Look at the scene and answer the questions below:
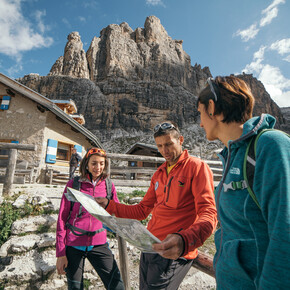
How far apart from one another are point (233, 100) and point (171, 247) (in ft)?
2.97

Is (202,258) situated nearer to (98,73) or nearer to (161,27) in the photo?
(98,73)

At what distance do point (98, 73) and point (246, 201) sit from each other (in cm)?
6396

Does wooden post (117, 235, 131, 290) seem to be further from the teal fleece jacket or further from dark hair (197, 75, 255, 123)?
dark hair (197, 75, 255, 123)

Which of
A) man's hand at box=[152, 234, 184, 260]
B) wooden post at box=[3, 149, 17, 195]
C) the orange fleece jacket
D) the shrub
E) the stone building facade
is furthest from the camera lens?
the stone building facade

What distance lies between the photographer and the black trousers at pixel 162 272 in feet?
4.87

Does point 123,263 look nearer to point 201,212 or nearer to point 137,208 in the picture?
point 137,208

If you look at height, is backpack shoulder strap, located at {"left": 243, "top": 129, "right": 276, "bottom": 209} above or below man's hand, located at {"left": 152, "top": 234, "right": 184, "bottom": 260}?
above

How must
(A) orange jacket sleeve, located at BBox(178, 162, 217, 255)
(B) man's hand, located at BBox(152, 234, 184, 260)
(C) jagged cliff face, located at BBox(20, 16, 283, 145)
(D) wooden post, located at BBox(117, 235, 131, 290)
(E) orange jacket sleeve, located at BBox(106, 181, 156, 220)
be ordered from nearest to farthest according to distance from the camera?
(B) man's hand, located at BBox(152, 234, 184, 260) < (A) orange jacket sleeve, located at BBox(178, 162, 217, 255) < (E) orange jacket sleeve, located at BBox(106, 181, 156, 220) < (D) wooden post, located at BBox(117, 235, 131, 290) < (C) jagged cliff face, located at BBox(20, 16, 283, 145)

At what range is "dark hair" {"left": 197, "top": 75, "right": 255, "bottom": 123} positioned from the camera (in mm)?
1040

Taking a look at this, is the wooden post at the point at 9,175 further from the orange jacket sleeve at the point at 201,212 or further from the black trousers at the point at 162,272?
the orange jacket sleeve at the point at 201,212

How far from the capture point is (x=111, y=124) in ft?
156

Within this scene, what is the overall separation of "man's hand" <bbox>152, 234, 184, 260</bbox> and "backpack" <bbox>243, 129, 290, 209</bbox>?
0.48 m

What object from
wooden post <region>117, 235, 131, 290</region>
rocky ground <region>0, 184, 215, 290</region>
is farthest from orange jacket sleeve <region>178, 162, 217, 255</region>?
rocky ground <region>0, 184, 215, 290</region>

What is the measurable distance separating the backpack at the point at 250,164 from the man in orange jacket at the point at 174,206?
20.0 inches
